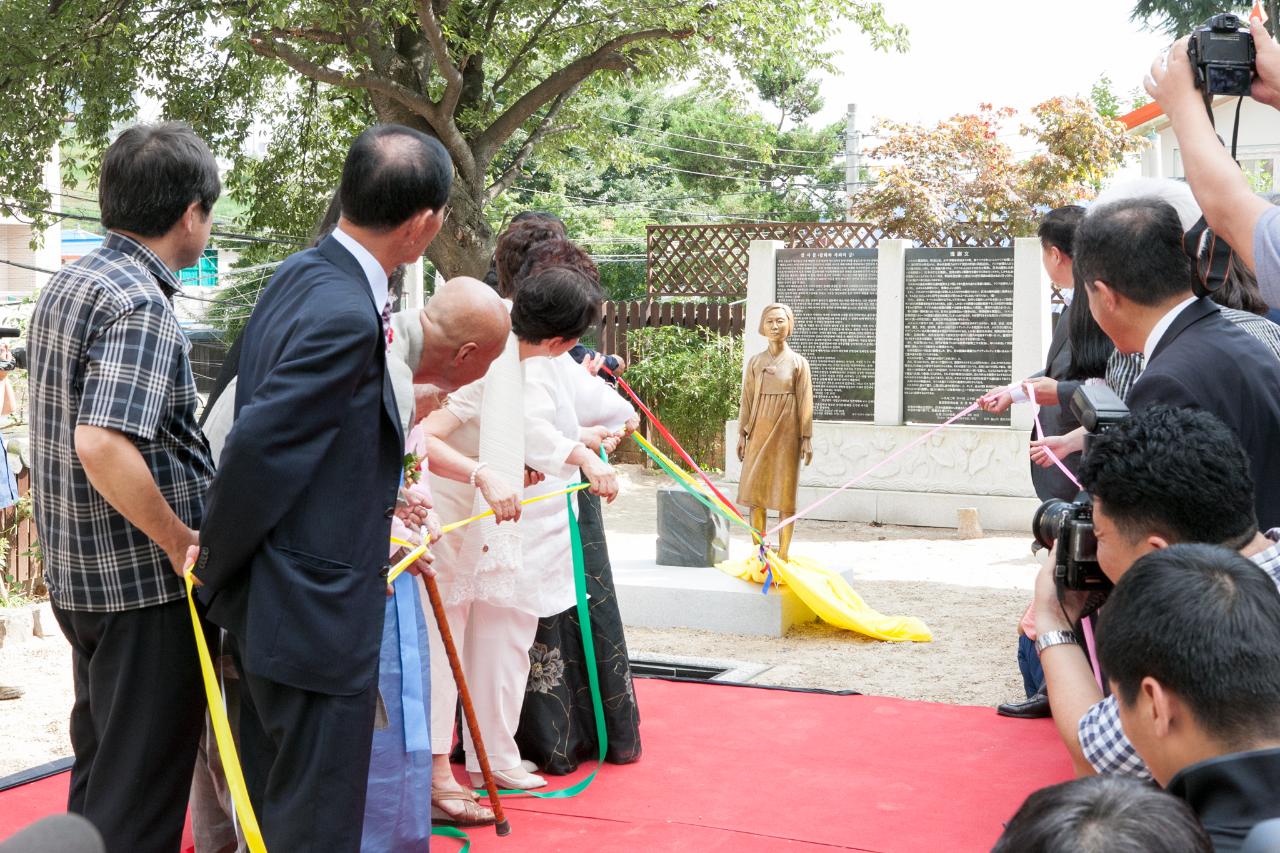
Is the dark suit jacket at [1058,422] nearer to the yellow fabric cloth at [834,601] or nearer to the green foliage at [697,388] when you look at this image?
the yellow fabric cloth at [834,601]

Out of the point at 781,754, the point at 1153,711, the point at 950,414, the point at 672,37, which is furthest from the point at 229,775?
the point at 672,37

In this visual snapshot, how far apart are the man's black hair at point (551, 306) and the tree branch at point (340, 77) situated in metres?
8.60

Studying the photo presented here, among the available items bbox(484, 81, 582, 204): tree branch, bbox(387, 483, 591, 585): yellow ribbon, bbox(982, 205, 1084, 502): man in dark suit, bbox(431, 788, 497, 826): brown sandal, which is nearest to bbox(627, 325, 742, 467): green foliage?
bbox(484, 81, 582, 204): tree branch

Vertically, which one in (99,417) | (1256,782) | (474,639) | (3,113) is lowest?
(474,639)

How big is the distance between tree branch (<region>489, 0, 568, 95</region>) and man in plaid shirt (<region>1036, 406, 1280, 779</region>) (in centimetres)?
1071

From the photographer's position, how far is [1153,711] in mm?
1366

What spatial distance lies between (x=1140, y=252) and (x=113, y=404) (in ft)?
5.67

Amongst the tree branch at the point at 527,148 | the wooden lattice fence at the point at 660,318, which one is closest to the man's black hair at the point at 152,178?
the tree branch at the point at 527,148

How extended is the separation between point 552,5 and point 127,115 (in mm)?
4437

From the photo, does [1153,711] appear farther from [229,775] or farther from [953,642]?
[953,642]

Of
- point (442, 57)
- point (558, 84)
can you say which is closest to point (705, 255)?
point (558, 84)

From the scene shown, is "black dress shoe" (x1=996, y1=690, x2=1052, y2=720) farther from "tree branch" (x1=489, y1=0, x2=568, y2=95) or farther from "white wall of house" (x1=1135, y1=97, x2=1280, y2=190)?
"white wall of house" (x1=1135, y1=97, x2=1280, y2=190)

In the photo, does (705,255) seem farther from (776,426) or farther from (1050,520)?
(1050,520)

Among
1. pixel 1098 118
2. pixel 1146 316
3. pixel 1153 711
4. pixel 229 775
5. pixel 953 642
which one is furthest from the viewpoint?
pixel 1098 118
